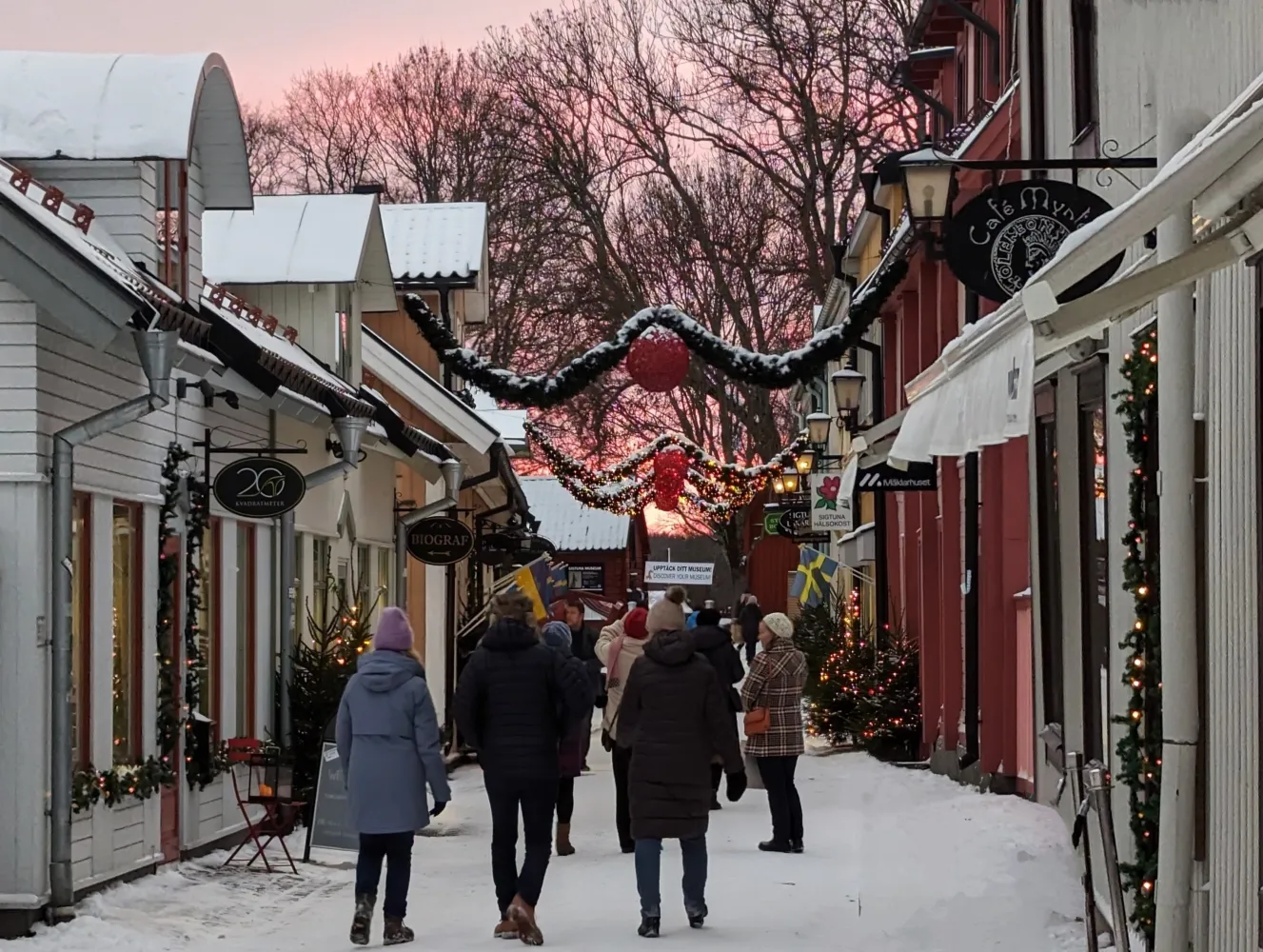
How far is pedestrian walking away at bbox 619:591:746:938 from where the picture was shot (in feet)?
36.9

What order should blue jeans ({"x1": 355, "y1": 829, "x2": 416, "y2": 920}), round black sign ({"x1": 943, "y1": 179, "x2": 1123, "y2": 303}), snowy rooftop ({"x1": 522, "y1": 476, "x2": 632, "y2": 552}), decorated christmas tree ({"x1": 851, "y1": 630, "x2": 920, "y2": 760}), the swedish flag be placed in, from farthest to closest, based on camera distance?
snowy rooftop ({"x1": 522, "y1": 476, "x2": 632, "y2": 552})
the swedish flag
decorated christmas tree ({"x1": 851, "y1": 630, "x2": 920, "y2": 760})
blue jeans ({"x1": 355, "y1": 829, "x2": 416, "y2": 920})
round black sign ({"x1": 943, "y1": 179, "x2": 1123, "y2": 303})

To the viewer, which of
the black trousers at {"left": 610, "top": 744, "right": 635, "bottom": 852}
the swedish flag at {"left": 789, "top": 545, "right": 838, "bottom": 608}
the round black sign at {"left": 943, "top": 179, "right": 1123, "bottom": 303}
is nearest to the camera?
the round black sign at {"left": 943, "top": 179, "right": 1123, "bottom": 303}

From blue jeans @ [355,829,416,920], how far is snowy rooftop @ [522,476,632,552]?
61.6 metres

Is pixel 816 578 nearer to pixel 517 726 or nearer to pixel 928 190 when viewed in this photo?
pixel 928 190

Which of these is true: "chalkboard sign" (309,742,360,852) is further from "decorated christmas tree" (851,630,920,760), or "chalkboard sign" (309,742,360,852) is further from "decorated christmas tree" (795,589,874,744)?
"decorated christmas tree" (795,589,874,744)

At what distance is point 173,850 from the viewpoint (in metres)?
13.6

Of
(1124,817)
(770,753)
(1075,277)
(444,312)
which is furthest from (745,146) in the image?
(1075,277)

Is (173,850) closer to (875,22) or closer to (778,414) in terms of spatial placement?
(875,22)

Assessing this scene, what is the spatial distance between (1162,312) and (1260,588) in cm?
130

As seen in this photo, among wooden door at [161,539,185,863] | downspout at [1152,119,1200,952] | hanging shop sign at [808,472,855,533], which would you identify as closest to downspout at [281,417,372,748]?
wooden door at [161,539,185,863]

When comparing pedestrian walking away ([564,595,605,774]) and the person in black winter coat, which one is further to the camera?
pedestrian walking away ([564,595,605,774])

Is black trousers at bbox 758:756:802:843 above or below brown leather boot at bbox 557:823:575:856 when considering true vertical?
above

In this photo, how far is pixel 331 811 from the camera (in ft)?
45.0

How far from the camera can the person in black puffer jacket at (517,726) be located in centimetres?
1095
